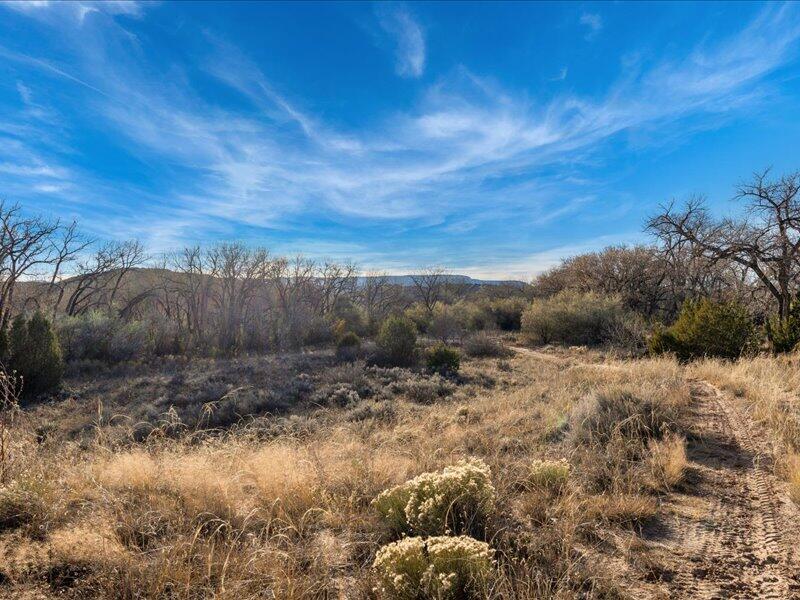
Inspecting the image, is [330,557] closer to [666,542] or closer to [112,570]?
[112,570]

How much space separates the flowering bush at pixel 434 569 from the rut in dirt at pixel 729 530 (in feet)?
4.00

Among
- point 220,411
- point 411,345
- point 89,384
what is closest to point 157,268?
point 89,384

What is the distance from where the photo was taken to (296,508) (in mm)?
3352

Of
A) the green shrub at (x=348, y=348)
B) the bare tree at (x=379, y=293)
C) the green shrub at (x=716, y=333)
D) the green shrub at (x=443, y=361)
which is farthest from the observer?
the bare tree at (x=379, y=293)

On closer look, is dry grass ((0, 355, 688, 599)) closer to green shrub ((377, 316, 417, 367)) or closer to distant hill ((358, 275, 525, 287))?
green shrub ((377, 316, 417, 367))

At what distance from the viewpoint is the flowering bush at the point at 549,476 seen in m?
3.65

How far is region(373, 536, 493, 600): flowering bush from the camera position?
221cm

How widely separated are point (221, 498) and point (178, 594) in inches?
44.6

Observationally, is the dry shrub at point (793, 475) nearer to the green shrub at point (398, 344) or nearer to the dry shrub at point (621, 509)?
the dry shrub at point (621, 509)

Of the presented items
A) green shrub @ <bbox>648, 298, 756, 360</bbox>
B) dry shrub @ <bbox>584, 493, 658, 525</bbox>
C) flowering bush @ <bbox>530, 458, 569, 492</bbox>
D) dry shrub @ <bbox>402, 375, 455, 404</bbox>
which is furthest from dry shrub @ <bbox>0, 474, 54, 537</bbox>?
green shrub @ <bbox>648, 298, 756, 360</bbox>

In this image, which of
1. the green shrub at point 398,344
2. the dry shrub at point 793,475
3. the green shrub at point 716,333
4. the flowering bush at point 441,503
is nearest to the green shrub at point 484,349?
the green shrub at point 398,344

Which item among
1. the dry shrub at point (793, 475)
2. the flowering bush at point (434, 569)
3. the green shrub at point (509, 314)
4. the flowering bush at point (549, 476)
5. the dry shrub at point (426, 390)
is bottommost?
the dry shrub at point (426, 390)

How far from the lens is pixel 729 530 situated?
3.06 meters

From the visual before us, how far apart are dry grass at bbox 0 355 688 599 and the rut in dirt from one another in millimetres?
246
